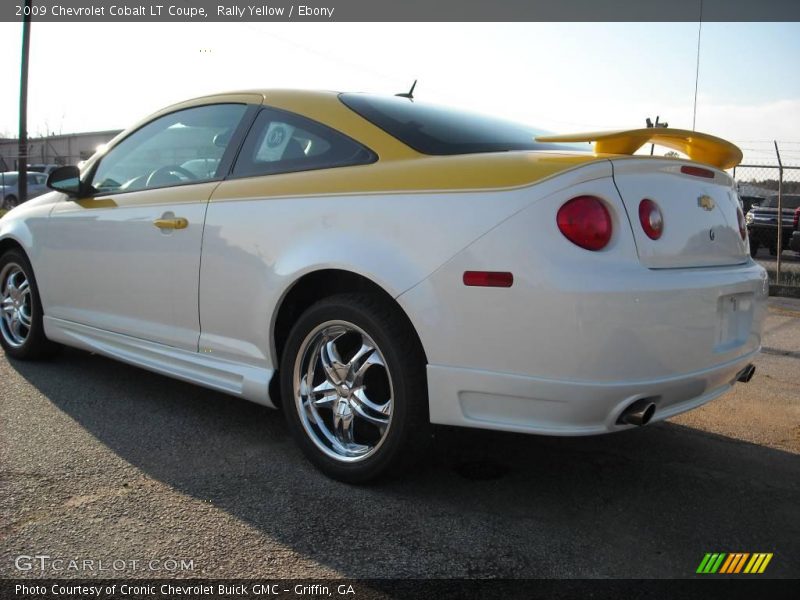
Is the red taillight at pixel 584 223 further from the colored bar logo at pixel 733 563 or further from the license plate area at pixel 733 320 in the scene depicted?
the colored bar logo at pixel 733 563

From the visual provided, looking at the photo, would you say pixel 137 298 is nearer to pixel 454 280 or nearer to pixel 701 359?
pixel 454 280

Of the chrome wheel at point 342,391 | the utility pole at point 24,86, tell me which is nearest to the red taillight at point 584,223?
the chrome wheel at point 342,391

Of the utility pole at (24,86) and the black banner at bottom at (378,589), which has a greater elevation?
the utility pole at (24,86)

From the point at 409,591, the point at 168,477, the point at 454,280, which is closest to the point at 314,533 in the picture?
the point at 409,591

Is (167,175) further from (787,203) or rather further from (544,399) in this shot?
(787,203)

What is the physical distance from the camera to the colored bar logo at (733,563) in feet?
7.71

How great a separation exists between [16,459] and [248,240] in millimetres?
1307

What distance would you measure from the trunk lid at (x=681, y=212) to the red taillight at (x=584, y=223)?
0.12m

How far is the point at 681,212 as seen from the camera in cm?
270

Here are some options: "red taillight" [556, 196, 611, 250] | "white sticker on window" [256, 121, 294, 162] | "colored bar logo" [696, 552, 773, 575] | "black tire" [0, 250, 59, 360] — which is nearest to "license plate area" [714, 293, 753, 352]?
"red taillight" [556, 196, 611, 250]

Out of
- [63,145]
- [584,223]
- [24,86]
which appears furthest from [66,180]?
[63,145]

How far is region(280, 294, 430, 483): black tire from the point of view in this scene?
2.71 metres

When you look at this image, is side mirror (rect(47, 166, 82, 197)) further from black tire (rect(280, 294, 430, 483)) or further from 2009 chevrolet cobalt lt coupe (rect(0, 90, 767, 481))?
black tire (rect(280, 294, 430, 483))

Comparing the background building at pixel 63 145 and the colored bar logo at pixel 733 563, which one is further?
the background building at pixel 63 145
